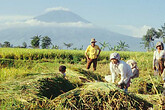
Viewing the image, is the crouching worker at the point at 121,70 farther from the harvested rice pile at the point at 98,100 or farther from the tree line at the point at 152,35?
the tree line at the point at 152,35

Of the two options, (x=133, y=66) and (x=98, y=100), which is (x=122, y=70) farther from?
(x=98, y=100)

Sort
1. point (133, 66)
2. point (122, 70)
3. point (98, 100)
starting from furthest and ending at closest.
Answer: point (133, 66)
point (122, 70)
point (98, 100)

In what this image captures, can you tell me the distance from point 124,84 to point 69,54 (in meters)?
11.9

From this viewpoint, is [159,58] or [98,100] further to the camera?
[159,58]

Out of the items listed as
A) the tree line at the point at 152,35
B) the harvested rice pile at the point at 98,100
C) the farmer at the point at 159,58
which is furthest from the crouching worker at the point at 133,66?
the tree line at the point at 152,35

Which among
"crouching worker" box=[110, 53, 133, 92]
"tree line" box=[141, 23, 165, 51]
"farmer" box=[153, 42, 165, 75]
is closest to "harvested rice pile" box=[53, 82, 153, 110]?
"crouching worker" box=[110, 53, 133, 92]

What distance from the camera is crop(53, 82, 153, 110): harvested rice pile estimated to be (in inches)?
107

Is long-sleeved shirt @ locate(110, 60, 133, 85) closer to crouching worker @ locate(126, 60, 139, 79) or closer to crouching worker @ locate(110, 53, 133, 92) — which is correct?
crouching worker @ locate(110, 53, 133, 92)

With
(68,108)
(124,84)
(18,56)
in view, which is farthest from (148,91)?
(18,56)

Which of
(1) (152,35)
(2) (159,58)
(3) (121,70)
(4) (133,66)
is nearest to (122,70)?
(3) (121,70)

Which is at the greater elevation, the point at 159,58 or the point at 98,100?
the point at 159,58

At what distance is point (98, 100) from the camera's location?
2734 millimetres

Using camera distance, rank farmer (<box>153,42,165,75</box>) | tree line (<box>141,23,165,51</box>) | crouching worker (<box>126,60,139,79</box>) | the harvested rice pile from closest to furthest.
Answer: the harvested rice pile → crouching worker (<box>126,60,139,79</box>) → farmer (<box>153,42,165,75</box>) → tree line (<box>141,23,165,51</box>)

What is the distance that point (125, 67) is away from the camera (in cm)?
457
